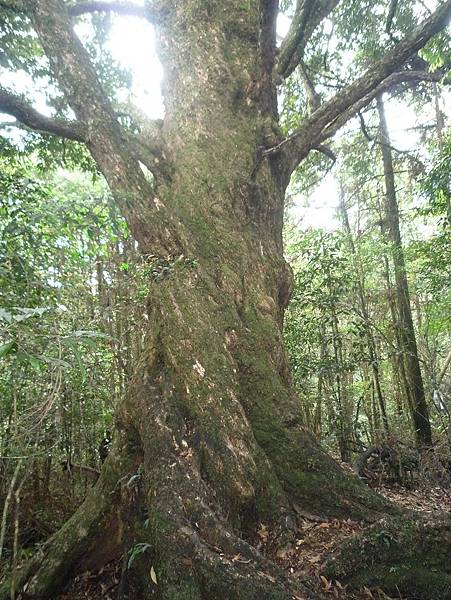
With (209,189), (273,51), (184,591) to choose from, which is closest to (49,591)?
(184,591)

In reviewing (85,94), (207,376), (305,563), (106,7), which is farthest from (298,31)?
(305,563)

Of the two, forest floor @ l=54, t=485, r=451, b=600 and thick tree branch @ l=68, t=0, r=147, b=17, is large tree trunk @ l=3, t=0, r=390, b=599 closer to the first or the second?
forest floor @ l=54, t=485, r=451, b=600

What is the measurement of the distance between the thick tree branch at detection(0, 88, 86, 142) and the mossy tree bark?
0.7 inches

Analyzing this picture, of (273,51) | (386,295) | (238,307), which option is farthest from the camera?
(386,295)

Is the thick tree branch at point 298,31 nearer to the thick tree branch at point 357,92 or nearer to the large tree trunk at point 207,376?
the large tree trunk at point 207,376

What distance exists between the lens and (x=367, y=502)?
3.25m

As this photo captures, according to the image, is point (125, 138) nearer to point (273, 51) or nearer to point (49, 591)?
point (273, 51)

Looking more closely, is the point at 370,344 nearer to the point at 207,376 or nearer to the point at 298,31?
the point at 207,376

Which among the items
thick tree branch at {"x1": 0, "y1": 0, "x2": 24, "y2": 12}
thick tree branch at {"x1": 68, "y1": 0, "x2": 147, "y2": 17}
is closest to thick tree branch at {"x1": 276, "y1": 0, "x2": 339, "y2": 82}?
thick tree branch at {"x1": 68, "y1": 0, "x2": 147, "y2": 17}

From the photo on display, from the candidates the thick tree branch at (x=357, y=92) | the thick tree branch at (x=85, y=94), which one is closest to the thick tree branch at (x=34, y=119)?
the thick tree branch at (x=85, y=94)

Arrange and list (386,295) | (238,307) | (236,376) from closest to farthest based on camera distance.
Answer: (236,376), (238,307), (386,295)

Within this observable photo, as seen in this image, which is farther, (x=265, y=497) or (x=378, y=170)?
(x=378, y=170)

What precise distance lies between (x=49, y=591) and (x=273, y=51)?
559cm

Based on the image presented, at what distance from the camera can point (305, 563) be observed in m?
2.83
